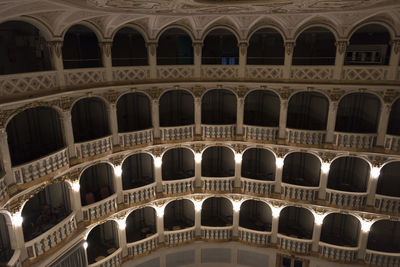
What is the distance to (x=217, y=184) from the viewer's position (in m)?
25.2

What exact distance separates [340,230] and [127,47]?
21.9 meters

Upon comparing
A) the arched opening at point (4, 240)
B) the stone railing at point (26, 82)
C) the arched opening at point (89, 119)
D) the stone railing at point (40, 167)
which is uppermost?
the stone railing at point (26, 82)

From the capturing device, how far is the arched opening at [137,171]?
2579 cm

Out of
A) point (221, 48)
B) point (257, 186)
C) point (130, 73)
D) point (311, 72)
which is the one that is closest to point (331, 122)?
point (311, 72)

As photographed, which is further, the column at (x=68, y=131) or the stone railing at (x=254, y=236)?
the stone railing at (x=254, y=236)

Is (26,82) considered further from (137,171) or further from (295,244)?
(295,244)

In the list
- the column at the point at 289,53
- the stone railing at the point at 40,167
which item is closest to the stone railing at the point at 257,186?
the column at the point at 289,53

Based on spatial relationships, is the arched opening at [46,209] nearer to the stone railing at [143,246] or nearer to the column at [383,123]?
the stone railing at [143,246]

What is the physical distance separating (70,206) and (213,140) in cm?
1082

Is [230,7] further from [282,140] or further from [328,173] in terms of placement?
[328,173]

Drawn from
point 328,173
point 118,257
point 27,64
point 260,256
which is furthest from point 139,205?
point 328,173

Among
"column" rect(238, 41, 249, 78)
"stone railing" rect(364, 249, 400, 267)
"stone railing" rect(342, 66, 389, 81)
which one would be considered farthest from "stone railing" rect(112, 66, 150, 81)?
"stone railing" rect(364, 249, 400, 267)

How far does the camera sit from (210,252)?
26375mm

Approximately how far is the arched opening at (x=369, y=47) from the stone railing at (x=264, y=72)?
5412 mm
